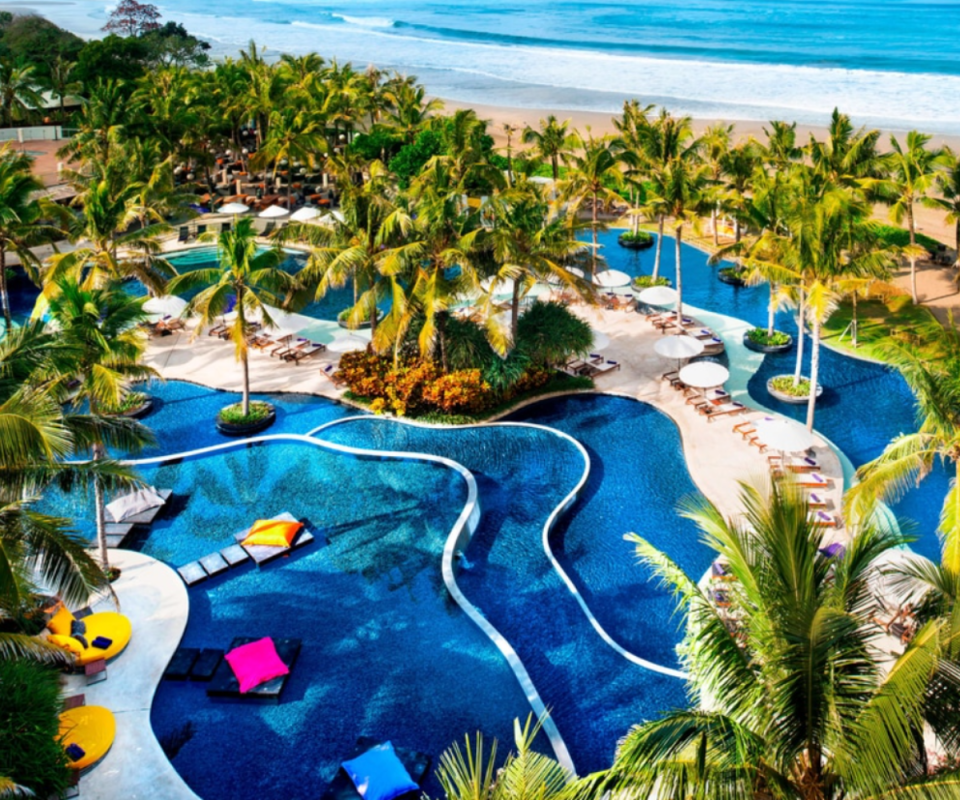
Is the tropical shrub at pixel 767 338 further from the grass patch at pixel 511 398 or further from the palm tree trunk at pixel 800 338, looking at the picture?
the grass patch at pixel 511 398

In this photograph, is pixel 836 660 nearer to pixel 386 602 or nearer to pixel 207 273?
pixel 386 602

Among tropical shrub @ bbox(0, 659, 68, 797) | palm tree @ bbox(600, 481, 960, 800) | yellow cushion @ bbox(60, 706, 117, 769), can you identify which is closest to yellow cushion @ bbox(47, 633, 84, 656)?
yellow cushion @ bbox(60, 706, 117, 769)

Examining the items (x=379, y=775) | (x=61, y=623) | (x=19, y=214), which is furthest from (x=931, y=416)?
(x=19, y=214)

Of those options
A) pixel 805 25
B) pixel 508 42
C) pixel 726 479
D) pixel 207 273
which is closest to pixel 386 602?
pixel 726 479

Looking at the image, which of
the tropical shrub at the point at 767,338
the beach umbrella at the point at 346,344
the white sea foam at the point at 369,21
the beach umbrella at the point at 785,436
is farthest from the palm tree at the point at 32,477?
the white sea foam at the point at 369,21

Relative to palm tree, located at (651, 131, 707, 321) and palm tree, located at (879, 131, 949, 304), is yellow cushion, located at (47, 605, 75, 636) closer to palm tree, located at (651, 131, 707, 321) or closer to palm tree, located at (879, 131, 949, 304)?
palm tree, located at (651, 131, 707, 321)

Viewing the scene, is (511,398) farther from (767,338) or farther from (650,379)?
(767,338)
